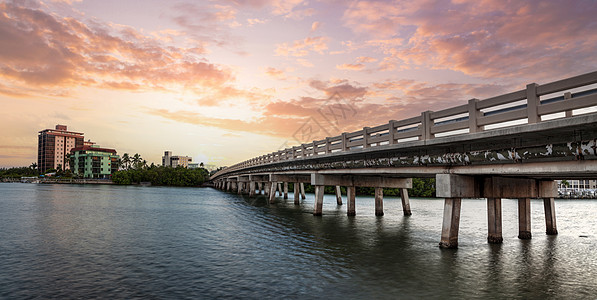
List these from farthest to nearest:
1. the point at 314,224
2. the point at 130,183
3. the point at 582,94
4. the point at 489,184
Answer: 1. the point at 130,183
2. the point at 314,224
3. the point at 489,184
4. the point at 582,94

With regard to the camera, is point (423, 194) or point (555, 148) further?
point (423, 194)

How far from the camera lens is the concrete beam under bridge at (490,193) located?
1856 cm

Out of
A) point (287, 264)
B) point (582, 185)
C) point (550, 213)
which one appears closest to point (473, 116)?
point (287, 264)

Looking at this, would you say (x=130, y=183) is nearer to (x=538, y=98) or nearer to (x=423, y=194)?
(x=423, y=194)

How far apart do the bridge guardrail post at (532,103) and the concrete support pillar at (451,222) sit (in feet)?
20.0

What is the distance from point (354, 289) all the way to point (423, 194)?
97000 mm

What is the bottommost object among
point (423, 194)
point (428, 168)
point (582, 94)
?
point (423, 194)

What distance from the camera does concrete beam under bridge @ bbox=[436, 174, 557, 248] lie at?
18.6 m

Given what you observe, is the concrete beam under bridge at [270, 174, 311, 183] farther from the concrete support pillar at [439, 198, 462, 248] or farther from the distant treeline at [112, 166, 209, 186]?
the distant treeline at [112, 166, 209, 186]

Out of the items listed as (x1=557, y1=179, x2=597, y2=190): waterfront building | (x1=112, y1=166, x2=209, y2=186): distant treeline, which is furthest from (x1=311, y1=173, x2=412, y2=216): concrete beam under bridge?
(x1=557, y1=179, x2=597, y2=190): waterfront building

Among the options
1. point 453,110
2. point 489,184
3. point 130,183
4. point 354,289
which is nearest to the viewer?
point 354,289

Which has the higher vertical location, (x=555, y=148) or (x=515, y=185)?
(x=555, y=148)

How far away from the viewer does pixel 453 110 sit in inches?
686

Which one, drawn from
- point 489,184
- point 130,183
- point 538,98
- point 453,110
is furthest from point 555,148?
point 130,183
